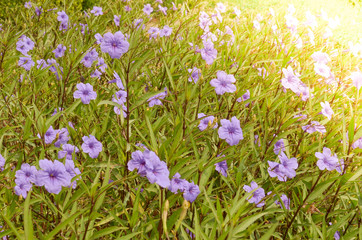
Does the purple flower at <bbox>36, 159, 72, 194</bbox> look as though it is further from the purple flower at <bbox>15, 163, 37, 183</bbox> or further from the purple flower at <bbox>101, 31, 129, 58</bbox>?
the purple flower at <bbox>101, 31, 129, 58</bbox>

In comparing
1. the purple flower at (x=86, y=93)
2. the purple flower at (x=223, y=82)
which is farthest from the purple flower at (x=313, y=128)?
the purple flower at (x=86, y=93)

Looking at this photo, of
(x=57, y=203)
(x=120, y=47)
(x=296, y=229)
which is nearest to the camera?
(x=57, y=203)

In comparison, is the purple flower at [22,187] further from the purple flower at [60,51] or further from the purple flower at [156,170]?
the purple flower at [60,51]

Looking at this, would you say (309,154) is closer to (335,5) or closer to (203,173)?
(203,173)

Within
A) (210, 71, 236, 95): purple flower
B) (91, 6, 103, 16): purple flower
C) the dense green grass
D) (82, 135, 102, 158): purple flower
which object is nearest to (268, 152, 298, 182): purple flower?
the dense green grass

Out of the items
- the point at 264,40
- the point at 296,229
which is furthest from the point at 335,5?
the point at 296,229

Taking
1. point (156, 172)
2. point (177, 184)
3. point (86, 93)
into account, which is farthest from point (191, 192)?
point (86, 93)
